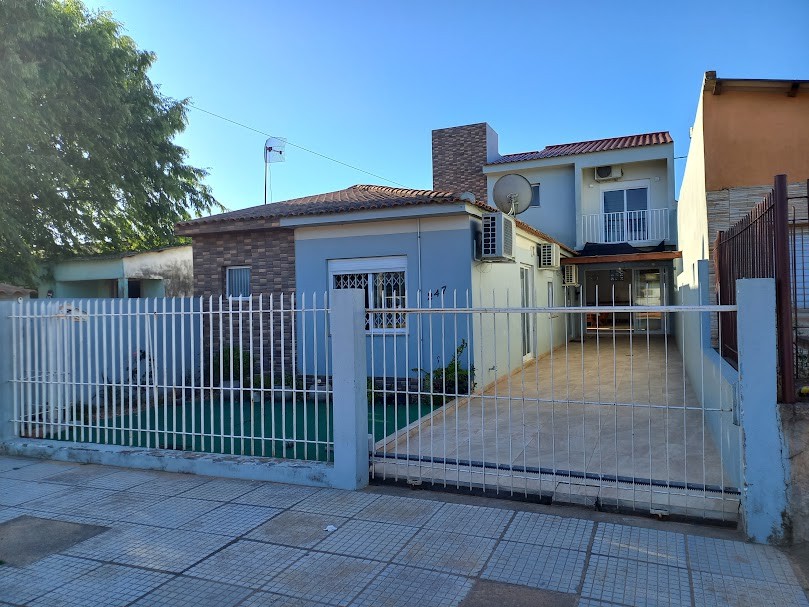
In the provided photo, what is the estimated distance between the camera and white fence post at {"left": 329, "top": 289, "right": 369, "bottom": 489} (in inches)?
215

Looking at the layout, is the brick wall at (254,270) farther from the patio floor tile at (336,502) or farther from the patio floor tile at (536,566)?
the patio floor tile at (536,566)

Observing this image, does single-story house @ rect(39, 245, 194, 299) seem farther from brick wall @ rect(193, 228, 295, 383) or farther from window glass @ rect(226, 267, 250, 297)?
window glass @ rect(226, 267, 250, 297)

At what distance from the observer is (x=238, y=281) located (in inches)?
Answer: 494

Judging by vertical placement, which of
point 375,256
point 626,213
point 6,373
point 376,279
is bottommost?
point 6,373

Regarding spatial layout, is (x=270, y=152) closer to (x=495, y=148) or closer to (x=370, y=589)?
(x=495, y=148)

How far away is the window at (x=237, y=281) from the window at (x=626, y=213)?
11902 millimetres

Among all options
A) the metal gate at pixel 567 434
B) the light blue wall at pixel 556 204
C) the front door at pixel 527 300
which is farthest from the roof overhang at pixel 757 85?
the light blue wall at pixel 556 204

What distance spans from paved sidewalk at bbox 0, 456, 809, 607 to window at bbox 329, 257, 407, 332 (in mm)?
5954

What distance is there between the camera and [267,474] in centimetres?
579

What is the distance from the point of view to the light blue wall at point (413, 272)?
10289 mm

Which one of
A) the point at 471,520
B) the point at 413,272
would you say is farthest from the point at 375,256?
the point at 471,520

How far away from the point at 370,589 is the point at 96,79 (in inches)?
747

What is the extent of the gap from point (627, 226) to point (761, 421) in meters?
15.7

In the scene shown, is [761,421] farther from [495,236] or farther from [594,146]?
[594,146]
